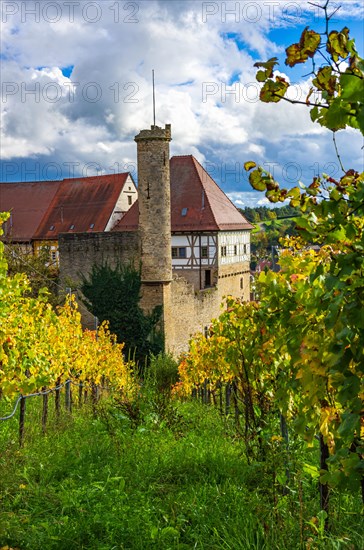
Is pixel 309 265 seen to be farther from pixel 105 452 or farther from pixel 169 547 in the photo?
pixel 105 452

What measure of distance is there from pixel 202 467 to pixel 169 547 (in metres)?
1.58

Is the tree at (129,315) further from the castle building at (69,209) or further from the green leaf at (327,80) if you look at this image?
the green leaf at (327,80)

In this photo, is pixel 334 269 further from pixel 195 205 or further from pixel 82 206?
pixel 82 206

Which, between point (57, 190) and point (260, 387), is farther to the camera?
point (57, 190)

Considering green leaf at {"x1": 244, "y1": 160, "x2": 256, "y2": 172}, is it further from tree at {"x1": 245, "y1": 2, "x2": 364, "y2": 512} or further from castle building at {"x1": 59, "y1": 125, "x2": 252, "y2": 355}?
castle building at {"x1": 59, "y1": 125, "x2": 252, "y2": 355}

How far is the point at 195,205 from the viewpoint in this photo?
3025 centimetres

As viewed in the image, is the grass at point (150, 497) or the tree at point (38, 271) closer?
the grass at point (150, 497)

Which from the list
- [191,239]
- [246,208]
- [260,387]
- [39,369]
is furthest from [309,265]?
[246,208]

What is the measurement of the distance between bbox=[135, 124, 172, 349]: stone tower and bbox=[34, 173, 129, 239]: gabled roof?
500 inches

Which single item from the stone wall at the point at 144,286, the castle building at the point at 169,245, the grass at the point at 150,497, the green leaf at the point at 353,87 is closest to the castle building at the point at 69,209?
the castle building at the point at 169,245

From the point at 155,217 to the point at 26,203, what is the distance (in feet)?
63.0

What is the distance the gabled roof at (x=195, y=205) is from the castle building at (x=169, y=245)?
5 centimetres

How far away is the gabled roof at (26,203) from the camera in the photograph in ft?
119

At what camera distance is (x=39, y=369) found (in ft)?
25.7
